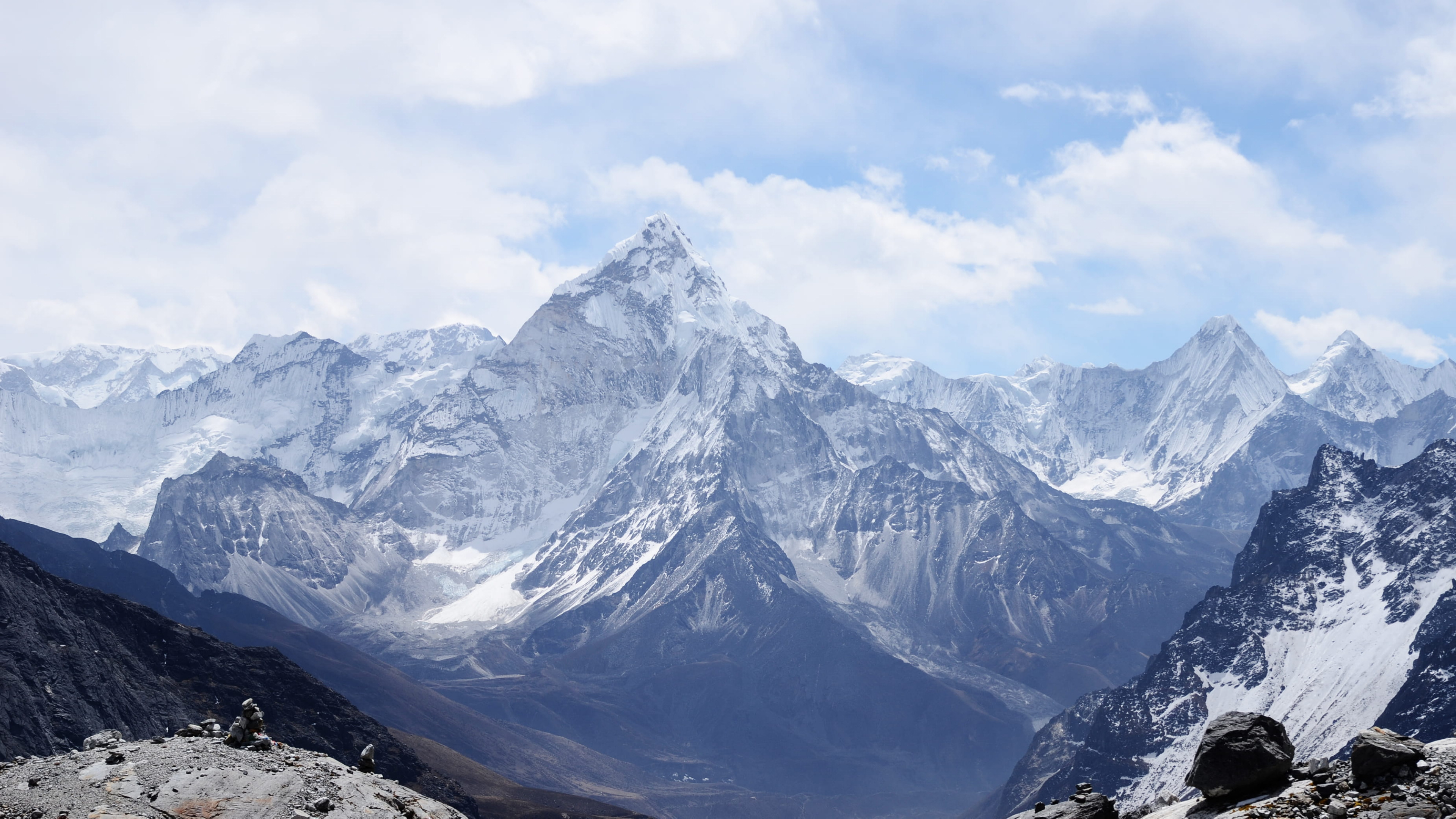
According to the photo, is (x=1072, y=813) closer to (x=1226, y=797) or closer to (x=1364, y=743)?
(x=1226, y=797)

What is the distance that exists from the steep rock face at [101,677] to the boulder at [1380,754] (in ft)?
427

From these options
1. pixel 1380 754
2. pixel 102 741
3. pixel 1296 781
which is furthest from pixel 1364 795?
Result: pixel 102 741

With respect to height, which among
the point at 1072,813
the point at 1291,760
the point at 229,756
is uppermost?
the point at 1291,760

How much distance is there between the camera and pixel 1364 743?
28406mm

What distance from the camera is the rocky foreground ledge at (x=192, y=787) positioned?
117 feet

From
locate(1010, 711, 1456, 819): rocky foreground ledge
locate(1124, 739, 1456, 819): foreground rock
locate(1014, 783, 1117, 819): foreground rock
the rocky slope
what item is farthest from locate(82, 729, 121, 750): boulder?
locate(1124, 739, 1456, 819): foreground rock

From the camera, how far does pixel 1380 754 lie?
28.5 meters

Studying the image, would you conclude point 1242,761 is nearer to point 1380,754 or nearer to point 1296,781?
point 1296,781

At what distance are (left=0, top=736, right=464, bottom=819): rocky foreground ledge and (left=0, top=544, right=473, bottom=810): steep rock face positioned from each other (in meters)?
103

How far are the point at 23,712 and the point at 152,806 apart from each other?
122048 mm

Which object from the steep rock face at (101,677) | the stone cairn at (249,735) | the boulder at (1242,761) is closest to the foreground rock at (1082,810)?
the boulder at (1242,761)

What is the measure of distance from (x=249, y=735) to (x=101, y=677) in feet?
448

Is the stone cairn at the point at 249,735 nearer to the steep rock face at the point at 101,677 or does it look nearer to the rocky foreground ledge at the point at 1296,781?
the rocky foreground ledge at the point at 1296,781

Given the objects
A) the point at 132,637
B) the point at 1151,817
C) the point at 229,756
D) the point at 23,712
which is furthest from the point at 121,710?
the point at 1151,817
